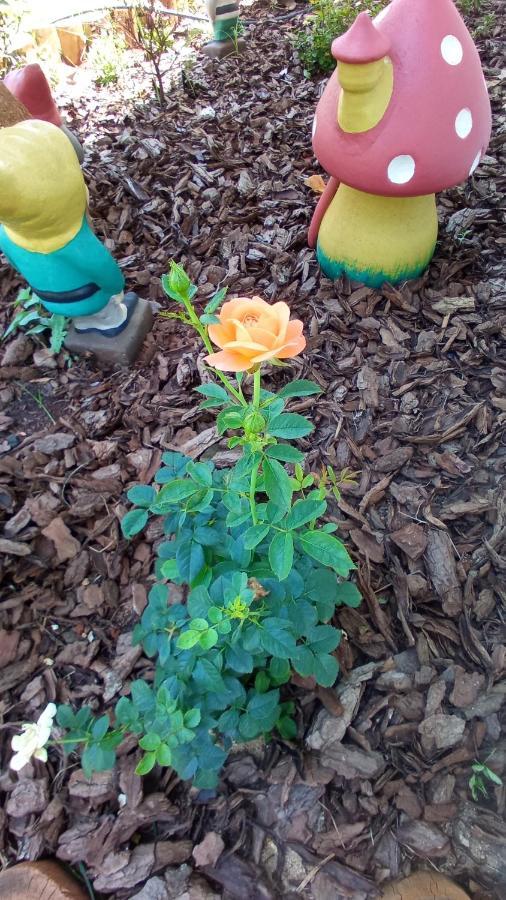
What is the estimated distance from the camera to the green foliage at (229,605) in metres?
0.99

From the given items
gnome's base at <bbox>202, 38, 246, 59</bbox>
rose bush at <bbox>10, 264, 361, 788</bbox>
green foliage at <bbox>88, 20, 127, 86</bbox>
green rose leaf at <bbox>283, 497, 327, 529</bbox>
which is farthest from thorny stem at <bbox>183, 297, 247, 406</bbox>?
gnome's base at <bbox>202, 38, 246, 59</bbox>

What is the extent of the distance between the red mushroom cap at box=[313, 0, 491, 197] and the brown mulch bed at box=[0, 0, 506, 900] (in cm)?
51

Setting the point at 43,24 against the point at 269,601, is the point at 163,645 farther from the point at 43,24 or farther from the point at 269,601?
the point at 43,24

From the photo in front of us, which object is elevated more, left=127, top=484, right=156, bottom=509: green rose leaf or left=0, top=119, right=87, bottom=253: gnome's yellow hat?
left=0, top=119, right=87, bottom=253: gnome's yellow hat

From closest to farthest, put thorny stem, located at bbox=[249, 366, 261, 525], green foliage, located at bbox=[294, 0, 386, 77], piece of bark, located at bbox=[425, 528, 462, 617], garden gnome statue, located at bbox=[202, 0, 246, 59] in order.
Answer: thorny stem, located at bbox=[249, 366, 261, 525] → piece of bark, located at bbox=[425, 528, 462, 617] → green foliage, located at bbox=[294, 0, 386, 77] → garden gnome statue, located at bbox=[202, 0, 246, 59]

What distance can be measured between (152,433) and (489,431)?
3.49 ft

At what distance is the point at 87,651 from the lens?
1.56m

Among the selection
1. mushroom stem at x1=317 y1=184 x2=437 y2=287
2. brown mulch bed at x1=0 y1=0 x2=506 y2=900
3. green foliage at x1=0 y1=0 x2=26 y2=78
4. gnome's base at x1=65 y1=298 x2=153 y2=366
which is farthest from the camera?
green foliage at x1=0 y1=0 x2=26 y2=78

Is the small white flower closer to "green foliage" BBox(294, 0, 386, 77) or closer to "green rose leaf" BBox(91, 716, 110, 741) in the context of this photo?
"green rose leaf" BBox(91, 716, 110, 741)

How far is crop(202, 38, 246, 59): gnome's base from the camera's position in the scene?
3721 mm

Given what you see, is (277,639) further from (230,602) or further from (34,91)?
(34,91)

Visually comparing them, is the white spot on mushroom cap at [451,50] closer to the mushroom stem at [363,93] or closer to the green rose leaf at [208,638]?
Result: the mushroom stem at [363,93]

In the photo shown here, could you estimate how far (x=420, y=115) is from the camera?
1.67m

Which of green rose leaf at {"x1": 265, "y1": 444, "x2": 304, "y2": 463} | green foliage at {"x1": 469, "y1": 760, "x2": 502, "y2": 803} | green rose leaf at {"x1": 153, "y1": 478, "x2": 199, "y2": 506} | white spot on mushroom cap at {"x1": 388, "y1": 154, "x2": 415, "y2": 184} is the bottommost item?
green foliage at {"x1": 469, "y1": 760, "x2": 502, "y2": 803}
